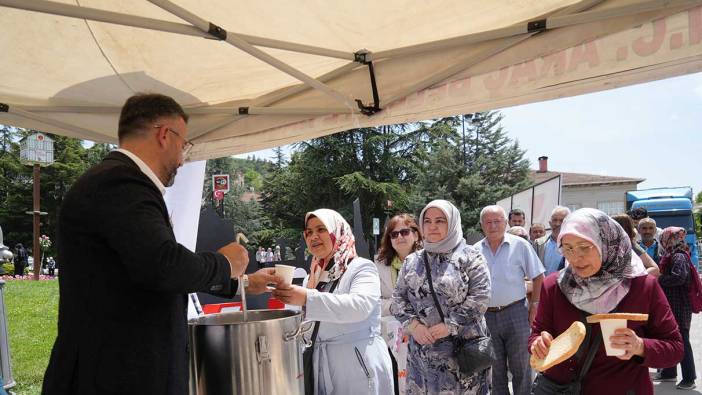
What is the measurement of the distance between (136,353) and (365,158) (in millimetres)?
34240

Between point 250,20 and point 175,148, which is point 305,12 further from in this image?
point 175,148

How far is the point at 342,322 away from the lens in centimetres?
263

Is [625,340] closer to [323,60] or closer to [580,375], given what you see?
[580,375]

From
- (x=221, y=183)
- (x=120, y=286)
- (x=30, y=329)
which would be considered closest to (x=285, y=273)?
(x=120, y=286)

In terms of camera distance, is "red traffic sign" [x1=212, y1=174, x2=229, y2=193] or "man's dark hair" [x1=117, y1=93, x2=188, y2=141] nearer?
"man's dark hair" [x1=117, y1=93, x2=188, y2=141]

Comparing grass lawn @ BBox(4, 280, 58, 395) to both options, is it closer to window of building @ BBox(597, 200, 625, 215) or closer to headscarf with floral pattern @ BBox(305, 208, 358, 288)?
headscarf with floral pattern @ BBox(305, 208, 358, 288)

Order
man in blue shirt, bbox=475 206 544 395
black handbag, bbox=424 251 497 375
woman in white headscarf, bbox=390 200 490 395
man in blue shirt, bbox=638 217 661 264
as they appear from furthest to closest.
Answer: man in blue shirt, bbox=638 217 661 264
man in blue shirt, bbox=475 206 544 395
woman in white headscarf, bbox=390 200 490 395
black handbag, bbox=424 251 497 375

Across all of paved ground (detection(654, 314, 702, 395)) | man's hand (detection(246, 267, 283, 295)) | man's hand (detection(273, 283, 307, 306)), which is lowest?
paved ground (detection(654, 314, 702, 395))

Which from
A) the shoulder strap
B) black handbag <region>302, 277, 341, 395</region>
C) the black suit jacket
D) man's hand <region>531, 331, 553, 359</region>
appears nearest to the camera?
the black suit jacket

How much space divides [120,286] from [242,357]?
51cm

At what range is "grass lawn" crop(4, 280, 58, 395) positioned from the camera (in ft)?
25.3

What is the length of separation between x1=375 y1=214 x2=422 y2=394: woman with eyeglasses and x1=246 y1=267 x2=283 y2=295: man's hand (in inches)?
107

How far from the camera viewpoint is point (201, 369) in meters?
2.03

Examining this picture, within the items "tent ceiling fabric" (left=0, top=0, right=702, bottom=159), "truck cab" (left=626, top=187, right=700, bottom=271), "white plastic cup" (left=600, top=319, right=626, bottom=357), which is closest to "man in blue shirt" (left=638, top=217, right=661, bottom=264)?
"tent ceiling fabric" (left=0, top=0, right=702, bottom=159)
